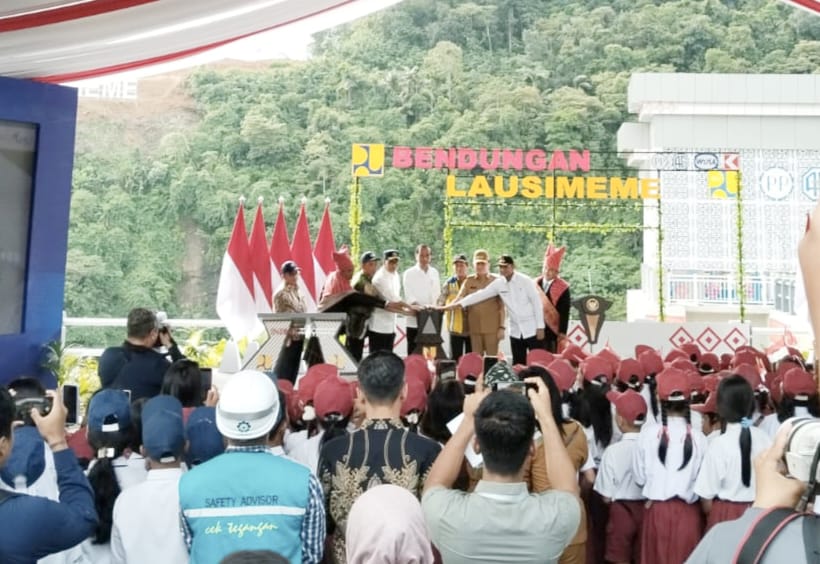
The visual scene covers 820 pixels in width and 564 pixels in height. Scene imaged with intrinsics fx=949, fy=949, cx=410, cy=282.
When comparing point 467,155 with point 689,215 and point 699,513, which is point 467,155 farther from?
point 699,513

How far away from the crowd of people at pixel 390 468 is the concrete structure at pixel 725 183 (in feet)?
34.3

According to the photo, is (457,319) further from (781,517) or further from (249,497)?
(781,517)

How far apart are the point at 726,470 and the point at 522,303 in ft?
14.9

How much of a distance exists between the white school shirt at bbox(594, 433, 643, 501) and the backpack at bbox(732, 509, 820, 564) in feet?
5.87

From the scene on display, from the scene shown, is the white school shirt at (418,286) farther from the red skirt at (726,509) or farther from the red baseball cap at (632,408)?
the red skirt at (726,509)

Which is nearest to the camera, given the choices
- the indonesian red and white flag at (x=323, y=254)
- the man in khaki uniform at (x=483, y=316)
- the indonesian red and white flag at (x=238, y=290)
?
the man in khaki uniform at (x=483, y=316)

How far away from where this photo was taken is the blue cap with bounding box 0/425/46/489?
202 centimetres

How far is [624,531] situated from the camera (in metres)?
3.30

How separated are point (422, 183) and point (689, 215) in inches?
263

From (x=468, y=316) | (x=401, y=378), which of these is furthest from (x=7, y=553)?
(x=468, y=316)

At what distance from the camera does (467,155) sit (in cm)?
1146

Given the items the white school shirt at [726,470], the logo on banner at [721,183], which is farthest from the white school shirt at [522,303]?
the logo on banner at [721,183]

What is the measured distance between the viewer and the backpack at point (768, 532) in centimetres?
138

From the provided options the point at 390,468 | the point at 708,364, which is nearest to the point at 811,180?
the point at 708,364
